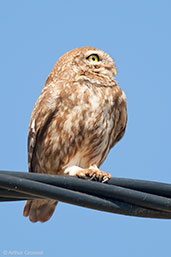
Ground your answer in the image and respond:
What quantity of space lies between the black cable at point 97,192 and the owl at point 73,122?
2.14 meters

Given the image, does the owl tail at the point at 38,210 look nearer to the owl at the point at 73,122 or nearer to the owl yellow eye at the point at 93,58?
the owl at the point at 73,122

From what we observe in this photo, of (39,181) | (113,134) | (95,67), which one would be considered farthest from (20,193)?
(95,67)

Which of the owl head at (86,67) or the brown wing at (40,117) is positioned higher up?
the owl head at (86,67)

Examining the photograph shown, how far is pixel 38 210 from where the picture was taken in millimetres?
6172

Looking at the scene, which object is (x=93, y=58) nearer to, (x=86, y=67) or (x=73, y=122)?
(x=86, y=67)

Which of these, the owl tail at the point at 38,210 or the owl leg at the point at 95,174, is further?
the owl tail at the point at 38,210

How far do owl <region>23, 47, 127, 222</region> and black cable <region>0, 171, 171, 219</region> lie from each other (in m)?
2.14

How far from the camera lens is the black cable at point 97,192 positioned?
114 inches

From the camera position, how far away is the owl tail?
6.14 m

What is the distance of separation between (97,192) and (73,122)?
2.55m

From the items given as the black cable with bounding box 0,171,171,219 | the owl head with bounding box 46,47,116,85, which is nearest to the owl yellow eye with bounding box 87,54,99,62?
the owl head with bounding box 46,47,116,85

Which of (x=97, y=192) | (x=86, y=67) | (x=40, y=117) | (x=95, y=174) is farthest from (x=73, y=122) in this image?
(x=97, y=192)

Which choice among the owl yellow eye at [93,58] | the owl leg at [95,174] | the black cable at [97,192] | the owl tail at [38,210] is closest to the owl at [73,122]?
the owl tail at [38,210]

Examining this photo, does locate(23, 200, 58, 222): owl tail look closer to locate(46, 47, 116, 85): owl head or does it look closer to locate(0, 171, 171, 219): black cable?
locate(46, 47, 116, 85): owl head
